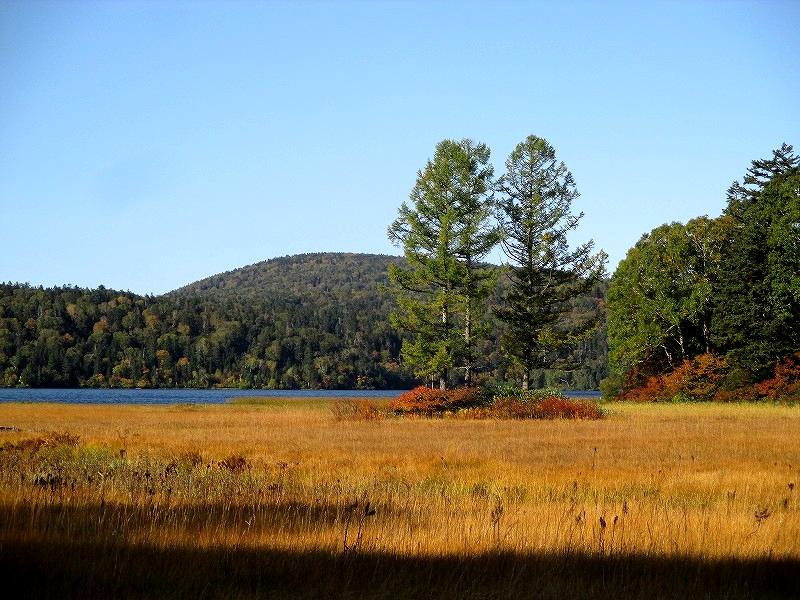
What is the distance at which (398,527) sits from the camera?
10.6 m

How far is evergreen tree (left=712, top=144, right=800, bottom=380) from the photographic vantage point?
52.2 metres

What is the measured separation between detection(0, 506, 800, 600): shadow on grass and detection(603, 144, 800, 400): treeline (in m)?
47.0

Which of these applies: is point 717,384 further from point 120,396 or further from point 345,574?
point 120,396

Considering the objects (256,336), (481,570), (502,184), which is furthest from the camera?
(256,336)

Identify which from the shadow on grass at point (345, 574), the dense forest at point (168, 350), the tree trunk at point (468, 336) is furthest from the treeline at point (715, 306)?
the dense forest at point (168, 350)

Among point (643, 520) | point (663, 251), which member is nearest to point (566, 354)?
point (663, 251)

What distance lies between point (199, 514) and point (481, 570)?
4032 millimetres

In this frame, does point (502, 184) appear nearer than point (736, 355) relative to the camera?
Yes

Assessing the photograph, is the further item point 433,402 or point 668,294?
point 668,294

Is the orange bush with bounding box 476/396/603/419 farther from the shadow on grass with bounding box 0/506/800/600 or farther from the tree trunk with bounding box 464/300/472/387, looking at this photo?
the shadow on grass with bounding box 0/506/800/600

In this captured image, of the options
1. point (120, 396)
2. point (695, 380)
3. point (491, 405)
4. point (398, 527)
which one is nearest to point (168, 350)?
point (120, 396)

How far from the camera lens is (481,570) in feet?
29.1

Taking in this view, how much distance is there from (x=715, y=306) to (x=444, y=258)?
24.2m

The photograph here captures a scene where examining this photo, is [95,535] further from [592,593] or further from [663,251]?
[663,251]
